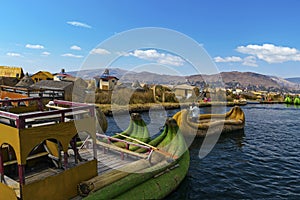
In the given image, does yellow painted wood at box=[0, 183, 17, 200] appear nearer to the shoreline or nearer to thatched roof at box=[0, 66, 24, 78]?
the shoreline

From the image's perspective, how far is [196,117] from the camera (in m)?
27.3

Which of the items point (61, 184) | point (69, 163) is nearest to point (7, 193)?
point (61, 184)

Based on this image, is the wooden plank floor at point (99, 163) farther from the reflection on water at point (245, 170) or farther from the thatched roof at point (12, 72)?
the thatched roof at point (12, 72)

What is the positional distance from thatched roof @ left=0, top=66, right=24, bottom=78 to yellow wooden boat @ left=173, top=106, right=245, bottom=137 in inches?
2351

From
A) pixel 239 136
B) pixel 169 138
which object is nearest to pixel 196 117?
pixel 239 136

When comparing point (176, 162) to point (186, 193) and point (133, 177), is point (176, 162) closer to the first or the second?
point (186, 193)

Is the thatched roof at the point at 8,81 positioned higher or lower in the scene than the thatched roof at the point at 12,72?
lower

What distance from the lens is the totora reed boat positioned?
26.5 feet

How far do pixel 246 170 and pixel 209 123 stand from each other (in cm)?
945

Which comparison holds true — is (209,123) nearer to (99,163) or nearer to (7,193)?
(99,163)

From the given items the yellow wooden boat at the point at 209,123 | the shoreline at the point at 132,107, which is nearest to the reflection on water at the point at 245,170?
the yellow wooden boat at the point at 209,123

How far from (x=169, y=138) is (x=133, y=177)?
4.70 m

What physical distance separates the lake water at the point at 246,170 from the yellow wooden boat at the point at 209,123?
1074mm

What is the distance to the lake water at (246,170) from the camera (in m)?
13.9
